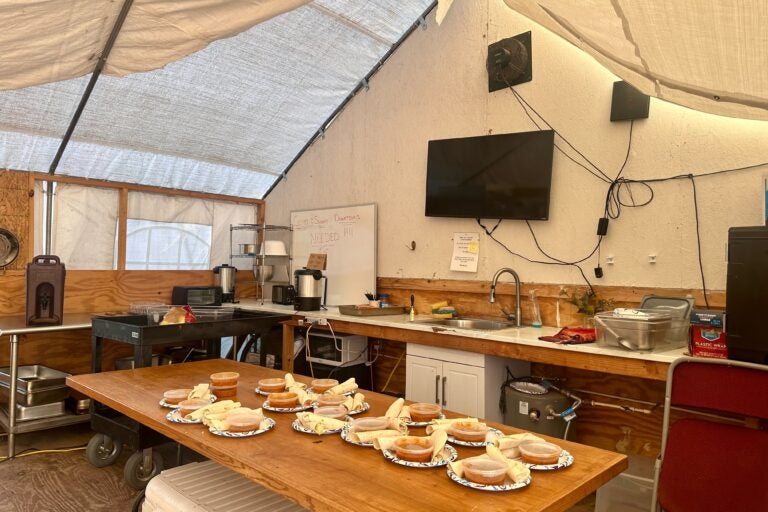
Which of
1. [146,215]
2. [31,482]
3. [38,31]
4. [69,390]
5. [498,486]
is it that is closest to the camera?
[498,486]

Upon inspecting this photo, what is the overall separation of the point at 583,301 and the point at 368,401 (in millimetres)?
1670

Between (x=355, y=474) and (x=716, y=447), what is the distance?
4.12 feet

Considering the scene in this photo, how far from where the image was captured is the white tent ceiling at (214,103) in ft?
11.8

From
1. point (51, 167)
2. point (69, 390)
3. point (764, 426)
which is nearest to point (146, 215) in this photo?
point (51, 167)

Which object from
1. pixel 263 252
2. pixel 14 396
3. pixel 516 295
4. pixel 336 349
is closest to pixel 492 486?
pixel 516 295

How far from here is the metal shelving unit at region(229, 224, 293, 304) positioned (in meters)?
4.68

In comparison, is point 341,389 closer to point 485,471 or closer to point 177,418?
point 177,418

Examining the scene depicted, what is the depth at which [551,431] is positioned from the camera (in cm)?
263

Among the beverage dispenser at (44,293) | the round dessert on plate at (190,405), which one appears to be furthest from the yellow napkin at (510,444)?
the beverage dispenser at (44,293)

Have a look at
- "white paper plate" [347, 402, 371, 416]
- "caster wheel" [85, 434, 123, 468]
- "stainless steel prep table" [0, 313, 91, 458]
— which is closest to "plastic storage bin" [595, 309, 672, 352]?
"white paper plate" [347, 402, 371, 416]

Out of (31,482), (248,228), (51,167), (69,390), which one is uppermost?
(51,167)

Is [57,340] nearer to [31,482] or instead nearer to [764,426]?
[31,482]

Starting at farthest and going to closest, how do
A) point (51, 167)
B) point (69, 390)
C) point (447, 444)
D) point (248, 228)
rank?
point (248, 228), point (51, 167), point (69, 390), point (447, 444)

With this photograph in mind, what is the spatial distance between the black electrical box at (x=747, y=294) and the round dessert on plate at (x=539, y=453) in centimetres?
109
